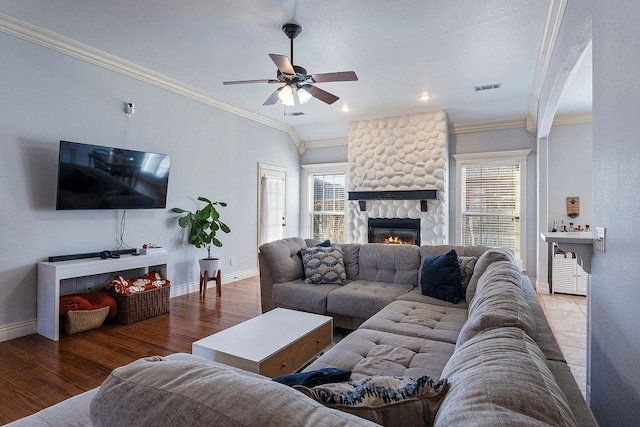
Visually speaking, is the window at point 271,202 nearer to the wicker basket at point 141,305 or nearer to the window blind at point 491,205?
the wicker basket at point 141,305

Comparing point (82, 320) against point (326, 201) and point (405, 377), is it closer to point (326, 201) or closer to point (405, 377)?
point (405, 377)

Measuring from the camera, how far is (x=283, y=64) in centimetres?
Result: 285

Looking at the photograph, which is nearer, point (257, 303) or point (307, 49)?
point (307, 49)

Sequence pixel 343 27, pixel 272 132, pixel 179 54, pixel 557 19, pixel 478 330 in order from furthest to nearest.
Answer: pixel 272 132 < pixel 179 54 < pixel 343 27 < pixel 557 19 < pixel 478 330

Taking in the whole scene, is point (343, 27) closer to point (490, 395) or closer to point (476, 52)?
point (476, 52)

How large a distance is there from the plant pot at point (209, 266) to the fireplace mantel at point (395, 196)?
266 centimetres

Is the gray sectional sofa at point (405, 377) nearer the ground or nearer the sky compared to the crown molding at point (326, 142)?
nearer the ground

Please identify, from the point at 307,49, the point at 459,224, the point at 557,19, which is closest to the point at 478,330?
the point at 557,19

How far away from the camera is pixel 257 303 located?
432 cm

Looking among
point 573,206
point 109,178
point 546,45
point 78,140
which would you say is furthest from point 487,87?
point 78,140

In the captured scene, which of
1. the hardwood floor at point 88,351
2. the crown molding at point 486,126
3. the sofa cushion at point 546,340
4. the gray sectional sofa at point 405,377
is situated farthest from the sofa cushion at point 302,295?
the crown molding at point 486,126

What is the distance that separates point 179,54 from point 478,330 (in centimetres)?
385

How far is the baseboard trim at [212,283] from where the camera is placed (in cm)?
462

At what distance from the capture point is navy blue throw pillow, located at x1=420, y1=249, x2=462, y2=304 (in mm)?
2861
